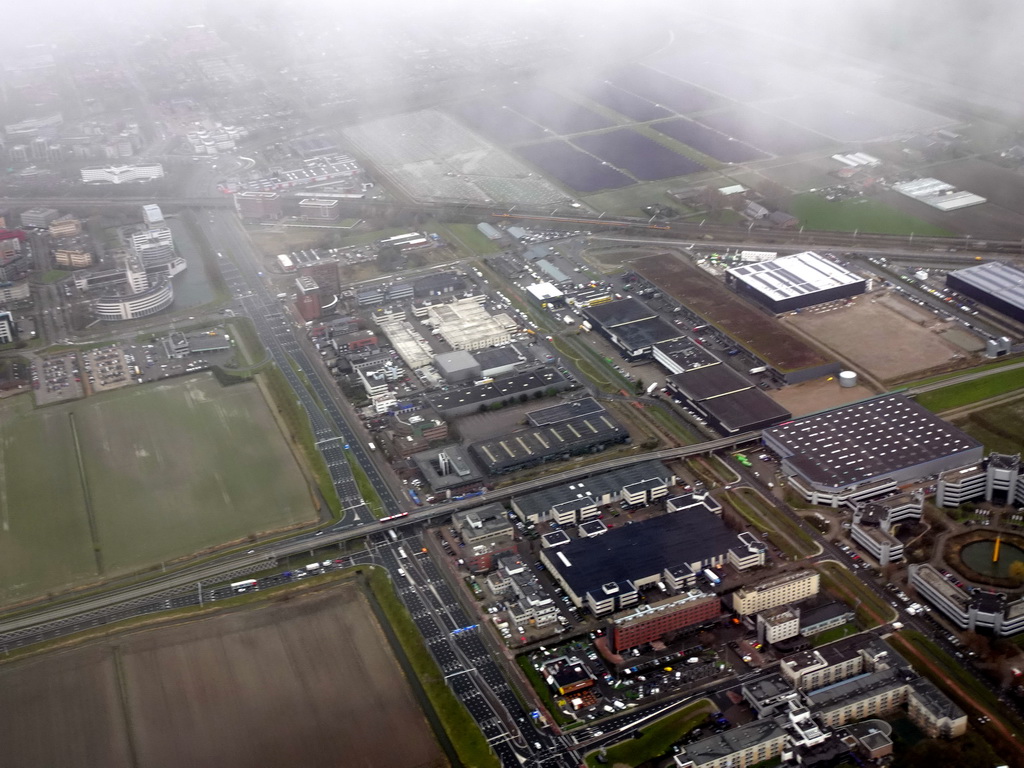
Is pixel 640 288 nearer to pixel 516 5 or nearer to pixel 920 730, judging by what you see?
pixel 920 730

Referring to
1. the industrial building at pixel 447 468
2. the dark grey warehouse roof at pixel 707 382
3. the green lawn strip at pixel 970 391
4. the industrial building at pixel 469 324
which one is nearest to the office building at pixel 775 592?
the industrial building at pixel 447 468

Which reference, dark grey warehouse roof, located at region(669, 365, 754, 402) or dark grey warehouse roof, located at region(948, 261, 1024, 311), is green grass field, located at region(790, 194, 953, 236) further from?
dark grey warehouse roof, located at region(669, 365, 754, 402)

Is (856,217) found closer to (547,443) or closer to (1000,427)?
(1000,427)

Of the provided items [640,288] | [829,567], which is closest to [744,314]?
[640,288]

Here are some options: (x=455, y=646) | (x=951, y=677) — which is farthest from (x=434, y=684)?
(x=951, y=677)

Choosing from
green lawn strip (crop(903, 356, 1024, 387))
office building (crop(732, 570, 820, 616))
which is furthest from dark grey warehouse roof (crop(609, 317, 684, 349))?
office building (crop(732, 570, 820, 616))
